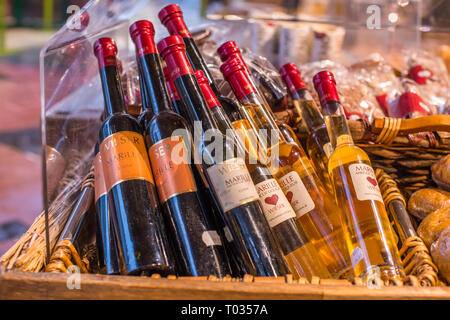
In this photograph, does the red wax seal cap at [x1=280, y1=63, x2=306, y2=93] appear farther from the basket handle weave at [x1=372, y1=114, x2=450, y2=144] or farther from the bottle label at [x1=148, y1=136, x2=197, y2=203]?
the bottle label at [x1=148, y1=136, x2=197, y2=203]

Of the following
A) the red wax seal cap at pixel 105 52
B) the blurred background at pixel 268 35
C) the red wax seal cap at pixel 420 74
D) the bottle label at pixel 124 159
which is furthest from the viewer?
the blurred background at pixel 268 35

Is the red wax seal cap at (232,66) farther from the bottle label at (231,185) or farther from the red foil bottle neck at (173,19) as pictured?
the bottle label at (231,185)

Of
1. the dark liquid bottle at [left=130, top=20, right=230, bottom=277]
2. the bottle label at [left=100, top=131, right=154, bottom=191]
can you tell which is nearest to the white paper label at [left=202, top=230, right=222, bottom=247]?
the dark liquid bottle at [left=130, top=20, right=230, bottom=277]

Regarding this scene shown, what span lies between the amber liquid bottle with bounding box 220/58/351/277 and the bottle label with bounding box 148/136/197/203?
0.16 meters

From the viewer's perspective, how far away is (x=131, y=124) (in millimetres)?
686

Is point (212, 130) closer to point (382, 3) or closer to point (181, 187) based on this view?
point (181, 187)

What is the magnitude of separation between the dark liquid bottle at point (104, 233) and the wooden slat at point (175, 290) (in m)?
0.10

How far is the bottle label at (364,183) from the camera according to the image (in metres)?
0.70

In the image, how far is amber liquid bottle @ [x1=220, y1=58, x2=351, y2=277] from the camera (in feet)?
2.37

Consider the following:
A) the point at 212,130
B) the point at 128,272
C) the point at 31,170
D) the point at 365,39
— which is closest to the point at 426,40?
the point at 365,39

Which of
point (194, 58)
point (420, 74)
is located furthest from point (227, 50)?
point (420, 74)

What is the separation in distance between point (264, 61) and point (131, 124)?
0.50m

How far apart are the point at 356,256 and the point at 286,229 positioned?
13cm

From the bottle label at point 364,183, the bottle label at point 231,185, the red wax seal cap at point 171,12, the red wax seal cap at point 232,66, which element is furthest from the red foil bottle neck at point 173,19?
the bottle label at point 364,183
